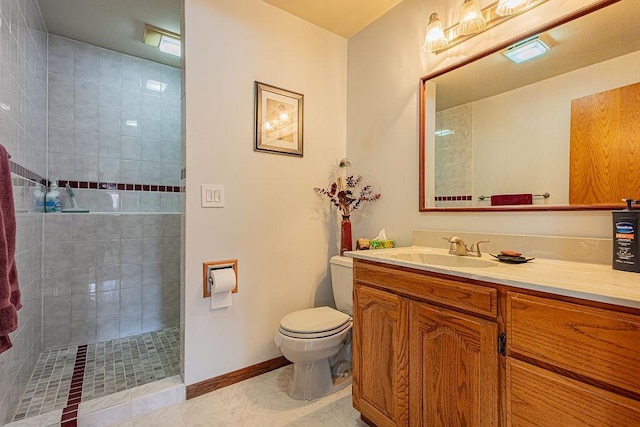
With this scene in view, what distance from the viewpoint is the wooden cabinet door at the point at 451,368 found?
0.94 meters

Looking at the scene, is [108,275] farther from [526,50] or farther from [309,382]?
[526,50]

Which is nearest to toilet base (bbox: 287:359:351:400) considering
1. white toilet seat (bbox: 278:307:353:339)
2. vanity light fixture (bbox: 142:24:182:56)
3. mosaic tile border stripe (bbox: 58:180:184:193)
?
white toilet seat (bbox: 278:307:353:339)

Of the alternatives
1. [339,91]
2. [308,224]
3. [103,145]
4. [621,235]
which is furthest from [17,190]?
[621,235]

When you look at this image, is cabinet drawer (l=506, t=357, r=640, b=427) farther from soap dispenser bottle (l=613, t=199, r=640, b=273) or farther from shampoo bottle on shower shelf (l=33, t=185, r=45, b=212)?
shampoo bottle on shower shelf (l=33, t=185, r=45, b=212)

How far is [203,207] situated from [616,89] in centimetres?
196

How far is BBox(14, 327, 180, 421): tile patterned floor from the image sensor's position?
5.15 feet

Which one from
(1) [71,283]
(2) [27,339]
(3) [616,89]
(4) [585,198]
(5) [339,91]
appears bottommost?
(2) [27,339]

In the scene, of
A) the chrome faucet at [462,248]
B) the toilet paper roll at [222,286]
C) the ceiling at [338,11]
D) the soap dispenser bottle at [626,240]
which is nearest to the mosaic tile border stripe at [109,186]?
the toilet paper roll at [222,286]

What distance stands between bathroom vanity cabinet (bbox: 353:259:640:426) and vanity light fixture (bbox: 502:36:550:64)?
112 cm

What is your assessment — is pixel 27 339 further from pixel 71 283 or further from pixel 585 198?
pixel 585 198

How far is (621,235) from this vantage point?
3.26 feet

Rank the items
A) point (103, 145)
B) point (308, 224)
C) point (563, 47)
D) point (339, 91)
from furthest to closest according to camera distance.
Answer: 1. point (103, 145)
2. point (339, 91)
3. point (308, 224)
4. point (563, 47)

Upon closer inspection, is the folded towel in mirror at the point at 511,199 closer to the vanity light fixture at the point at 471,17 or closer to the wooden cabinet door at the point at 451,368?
the wooden cabinet door at the point at 451,368

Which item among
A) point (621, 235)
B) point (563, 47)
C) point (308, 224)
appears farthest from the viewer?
point (308, 224)
